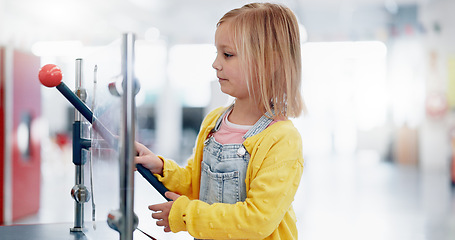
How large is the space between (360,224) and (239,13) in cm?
301

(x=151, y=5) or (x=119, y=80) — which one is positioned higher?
(x=151, y=5)

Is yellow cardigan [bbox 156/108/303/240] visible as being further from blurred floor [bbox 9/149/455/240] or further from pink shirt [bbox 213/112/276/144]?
blurred floor [bbox 9/149/455/240]

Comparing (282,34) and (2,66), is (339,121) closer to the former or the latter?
(2,66)

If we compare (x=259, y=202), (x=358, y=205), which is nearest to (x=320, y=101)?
(x=358, y=205)

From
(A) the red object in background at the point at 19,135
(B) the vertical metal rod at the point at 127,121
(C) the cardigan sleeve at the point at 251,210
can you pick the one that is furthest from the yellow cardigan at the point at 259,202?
(A) the red object in background at the point at 19,135

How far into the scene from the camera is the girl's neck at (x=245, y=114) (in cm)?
100

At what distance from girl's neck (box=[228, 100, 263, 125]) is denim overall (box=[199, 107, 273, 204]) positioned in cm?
4

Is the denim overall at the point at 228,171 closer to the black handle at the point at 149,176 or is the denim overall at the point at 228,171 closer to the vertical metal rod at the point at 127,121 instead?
the black handle at the point at 149,176

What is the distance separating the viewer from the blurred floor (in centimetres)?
331

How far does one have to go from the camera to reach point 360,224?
3609mm

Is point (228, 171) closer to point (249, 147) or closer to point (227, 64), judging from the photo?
point (249, 147)

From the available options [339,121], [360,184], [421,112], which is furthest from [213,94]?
[339,121]

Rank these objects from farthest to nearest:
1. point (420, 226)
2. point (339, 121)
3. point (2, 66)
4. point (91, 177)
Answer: point (339, 121), point (420, 226), point (2, 66), point (91, 177)

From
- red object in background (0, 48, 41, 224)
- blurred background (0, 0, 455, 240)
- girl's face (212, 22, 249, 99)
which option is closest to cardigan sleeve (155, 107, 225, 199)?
girl's face (212, 22, 249, 99)
